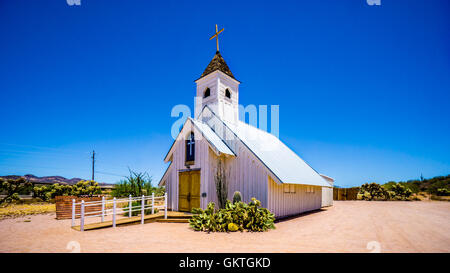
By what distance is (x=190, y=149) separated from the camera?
13.0 m

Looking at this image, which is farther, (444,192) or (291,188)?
(444,192)

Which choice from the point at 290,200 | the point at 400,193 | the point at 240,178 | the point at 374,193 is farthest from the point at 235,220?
the point at 400,193

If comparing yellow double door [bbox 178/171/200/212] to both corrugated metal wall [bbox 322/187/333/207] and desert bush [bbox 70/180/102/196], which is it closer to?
desert bush [bbox 70/180/102/196]

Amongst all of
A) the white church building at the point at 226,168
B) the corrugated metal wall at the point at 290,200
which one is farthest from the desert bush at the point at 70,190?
the corrugated metal wall at the point at 290,200

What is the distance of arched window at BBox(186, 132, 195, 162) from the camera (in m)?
12.8

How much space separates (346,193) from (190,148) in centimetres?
2560

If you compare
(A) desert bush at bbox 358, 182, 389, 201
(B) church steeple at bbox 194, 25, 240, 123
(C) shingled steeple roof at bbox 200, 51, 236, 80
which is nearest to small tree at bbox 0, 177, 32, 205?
(B) church steeple at bbox 194, 25, 240, 123

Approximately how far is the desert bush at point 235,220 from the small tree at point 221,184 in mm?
2531

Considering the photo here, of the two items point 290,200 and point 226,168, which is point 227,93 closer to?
point 226,168

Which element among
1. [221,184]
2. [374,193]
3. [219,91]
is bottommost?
[374,193]

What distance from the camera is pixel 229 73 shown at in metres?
17.1
